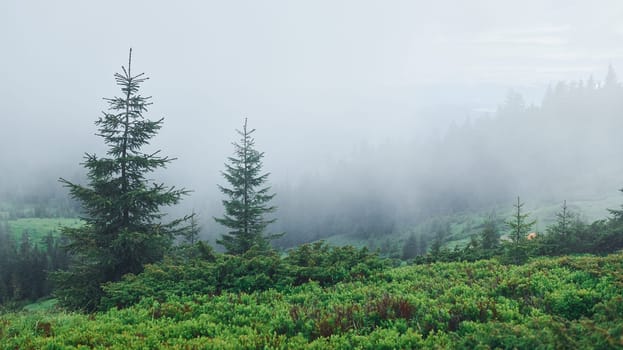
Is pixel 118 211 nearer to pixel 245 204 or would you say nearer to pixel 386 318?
pixel 245 204

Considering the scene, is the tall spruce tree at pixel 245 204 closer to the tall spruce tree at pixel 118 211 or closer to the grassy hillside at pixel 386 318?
the tall spruce tree at pixel 118 211

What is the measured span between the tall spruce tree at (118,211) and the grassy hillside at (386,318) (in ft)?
25.6

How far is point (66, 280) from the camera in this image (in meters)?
18.0

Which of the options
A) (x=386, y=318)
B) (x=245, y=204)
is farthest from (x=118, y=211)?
(x=386, y=318)

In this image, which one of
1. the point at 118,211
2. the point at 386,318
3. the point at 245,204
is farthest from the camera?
the point at 245,204

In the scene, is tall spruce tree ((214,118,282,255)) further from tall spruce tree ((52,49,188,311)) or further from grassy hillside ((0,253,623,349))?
grassy hillside ((0,253,623,349))

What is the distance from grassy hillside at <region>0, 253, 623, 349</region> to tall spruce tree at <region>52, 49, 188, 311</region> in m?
7.80

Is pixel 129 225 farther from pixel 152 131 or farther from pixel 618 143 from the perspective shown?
pixel 618 143

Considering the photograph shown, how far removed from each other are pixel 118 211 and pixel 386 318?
50.8ft

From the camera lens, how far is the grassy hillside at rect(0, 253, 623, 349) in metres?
6.86

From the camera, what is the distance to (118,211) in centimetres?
1920

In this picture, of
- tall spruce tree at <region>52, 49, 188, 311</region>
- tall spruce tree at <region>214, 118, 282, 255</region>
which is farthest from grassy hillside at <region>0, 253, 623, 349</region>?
tall spruce tree at <region>214, 118, 282, 255</region>

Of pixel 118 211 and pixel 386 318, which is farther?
pixel 118 211

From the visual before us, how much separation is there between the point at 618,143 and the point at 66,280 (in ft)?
652
